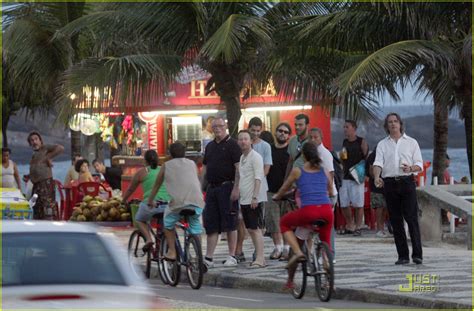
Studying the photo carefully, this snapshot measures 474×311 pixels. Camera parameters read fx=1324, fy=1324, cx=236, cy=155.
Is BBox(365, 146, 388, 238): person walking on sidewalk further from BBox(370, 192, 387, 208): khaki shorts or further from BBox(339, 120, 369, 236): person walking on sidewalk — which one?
BBox(339, 120, 369, 236): person walking on sidewalk

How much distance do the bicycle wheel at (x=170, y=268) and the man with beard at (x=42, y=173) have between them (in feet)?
21.2

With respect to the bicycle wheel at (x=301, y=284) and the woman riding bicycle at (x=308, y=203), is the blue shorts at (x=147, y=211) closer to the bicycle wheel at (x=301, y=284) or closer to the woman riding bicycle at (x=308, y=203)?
the bicycle wheel at (x=301, y=284)

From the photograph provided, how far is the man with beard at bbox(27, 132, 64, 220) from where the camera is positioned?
22.4 metres

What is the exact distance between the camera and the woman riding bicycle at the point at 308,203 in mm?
13860

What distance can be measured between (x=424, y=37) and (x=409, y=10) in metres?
0.74

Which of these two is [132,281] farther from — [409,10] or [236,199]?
[409,10]

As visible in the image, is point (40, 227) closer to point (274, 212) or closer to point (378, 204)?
point (274, 212)

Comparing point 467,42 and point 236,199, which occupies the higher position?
point 467,42

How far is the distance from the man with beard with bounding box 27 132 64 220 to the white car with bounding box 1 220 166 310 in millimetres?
14038

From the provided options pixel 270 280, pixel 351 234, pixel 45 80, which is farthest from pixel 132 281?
pixel 45 80

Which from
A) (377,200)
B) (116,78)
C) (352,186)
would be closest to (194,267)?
(377,200)

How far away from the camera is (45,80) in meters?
30.7

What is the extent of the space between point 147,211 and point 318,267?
3606 mm

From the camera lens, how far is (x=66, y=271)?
Answer: 26.4ft
